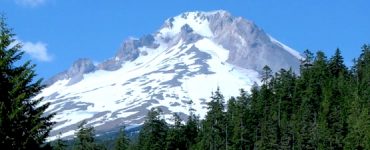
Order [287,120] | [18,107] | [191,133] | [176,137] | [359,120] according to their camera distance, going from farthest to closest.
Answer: [191,133], [176,137], [287,120], [359,120], [18,107]

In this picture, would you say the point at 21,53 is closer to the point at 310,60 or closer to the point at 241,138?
the point at 241,138

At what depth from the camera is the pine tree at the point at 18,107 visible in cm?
2667

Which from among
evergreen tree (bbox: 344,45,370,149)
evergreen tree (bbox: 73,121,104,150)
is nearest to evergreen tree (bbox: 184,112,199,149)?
evergreen tree (bbox: 344,45,370,149)

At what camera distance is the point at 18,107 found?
27.0 m

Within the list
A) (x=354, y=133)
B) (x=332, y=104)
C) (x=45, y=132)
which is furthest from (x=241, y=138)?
(x=45, y=132)

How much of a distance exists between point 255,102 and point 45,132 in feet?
Result: 356

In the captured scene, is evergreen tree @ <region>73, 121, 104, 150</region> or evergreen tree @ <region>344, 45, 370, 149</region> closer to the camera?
evergreen tree @ <region>73, 121, 104, 150</region>

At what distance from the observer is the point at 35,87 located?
92.9ft

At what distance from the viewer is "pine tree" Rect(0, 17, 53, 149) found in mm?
26672

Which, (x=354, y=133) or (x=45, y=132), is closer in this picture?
(x=45, y=132)

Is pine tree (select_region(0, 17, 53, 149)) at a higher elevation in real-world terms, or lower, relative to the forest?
lower

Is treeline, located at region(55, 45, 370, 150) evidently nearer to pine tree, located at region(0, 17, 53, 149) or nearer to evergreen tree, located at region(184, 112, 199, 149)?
evergreen tree, located at region(184, 112, 199, 149)

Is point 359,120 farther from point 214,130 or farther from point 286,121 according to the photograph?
point 214,130

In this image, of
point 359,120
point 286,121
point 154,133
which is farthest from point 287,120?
point 359,120
